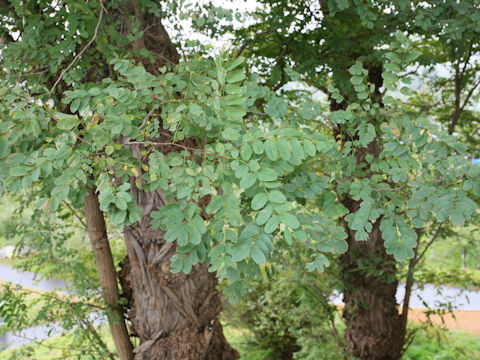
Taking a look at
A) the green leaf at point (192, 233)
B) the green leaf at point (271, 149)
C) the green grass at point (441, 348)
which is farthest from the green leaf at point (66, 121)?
the green grass at point (441, 348)

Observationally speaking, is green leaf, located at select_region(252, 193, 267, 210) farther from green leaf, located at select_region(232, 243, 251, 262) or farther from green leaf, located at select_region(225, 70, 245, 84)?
green leaf, located at select_region(225, 70, 245, 84)

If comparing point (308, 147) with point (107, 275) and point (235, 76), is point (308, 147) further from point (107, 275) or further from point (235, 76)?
point (107, 275)

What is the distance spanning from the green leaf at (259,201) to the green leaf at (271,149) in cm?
10

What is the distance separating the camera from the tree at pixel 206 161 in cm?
114

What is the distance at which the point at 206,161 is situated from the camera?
1.23m

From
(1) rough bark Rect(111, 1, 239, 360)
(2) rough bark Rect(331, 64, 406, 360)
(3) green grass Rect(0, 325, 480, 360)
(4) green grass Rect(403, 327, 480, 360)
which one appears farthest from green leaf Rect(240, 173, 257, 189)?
(4) green grass Rect(403, 327, 480, 360)

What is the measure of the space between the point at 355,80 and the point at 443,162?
406 mm

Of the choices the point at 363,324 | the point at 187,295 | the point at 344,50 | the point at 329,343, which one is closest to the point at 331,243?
the point at 187,295

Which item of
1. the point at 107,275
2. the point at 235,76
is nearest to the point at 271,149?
the point at 235,76

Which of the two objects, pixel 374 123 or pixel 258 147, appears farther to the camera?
pixel 374 123

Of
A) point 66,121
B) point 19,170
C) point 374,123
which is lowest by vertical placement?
point 19,170

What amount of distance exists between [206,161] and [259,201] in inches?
10.1

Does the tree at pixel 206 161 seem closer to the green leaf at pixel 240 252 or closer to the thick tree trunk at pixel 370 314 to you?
the green leaf at pixel 240 252

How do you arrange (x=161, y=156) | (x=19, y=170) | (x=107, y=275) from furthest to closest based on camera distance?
(x=107, y=275) → (x=161, y=156) → (x=19, y=170)
